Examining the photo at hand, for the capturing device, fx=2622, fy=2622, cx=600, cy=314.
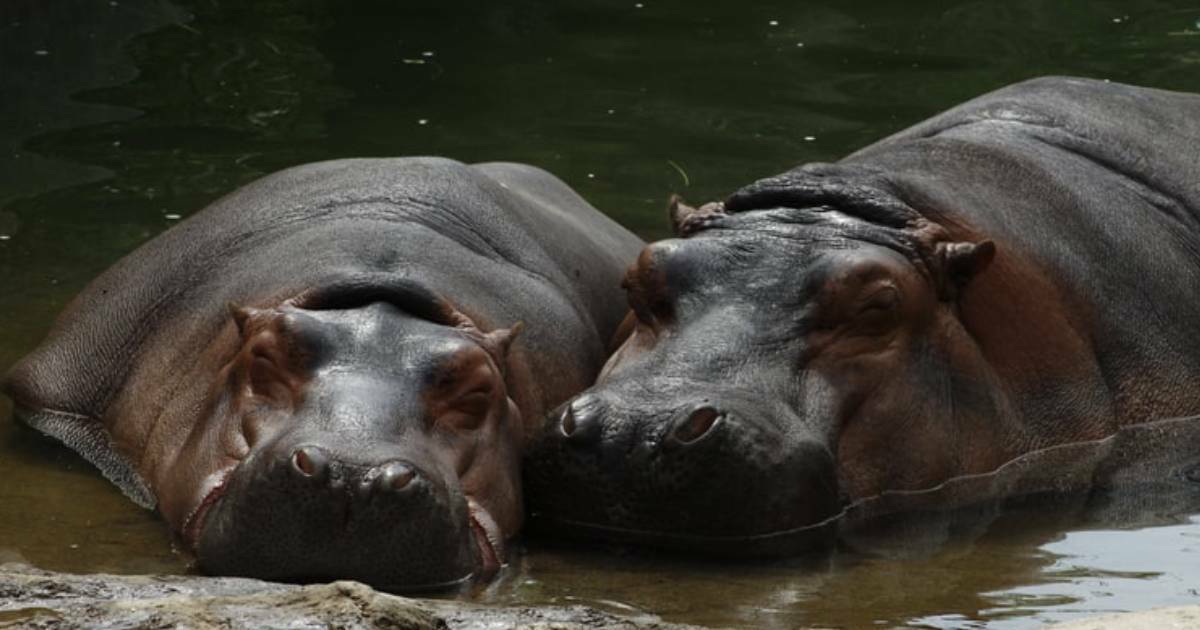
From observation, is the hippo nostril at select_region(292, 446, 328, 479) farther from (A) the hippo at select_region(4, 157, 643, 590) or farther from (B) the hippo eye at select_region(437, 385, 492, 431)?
(B) the hippo eye at select_region(437, 385, 492, 431)

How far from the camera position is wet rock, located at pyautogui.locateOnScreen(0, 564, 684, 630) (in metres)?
5.29

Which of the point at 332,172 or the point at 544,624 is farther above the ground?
the point at 332,172

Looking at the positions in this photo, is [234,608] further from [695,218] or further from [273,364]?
[695,218]

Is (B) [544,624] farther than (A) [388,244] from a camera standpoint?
No

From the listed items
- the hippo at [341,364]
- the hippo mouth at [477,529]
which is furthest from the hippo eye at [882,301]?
the hippo mouth at [477,529]

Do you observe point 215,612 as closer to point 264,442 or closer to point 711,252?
point 264,442

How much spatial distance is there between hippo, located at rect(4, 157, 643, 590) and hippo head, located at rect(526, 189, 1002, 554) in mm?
322

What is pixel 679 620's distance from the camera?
625cm

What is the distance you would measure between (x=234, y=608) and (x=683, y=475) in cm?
190

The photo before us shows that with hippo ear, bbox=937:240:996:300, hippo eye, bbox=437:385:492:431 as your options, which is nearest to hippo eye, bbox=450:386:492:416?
hippo eye, bbox=437:385:492:431

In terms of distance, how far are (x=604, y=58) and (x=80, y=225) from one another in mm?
4815

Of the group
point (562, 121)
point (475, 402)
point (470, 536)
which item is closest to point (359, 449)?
point (470, 536)

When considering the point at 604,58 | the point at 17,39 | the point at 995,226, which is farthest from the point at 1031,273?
the point at 17,39

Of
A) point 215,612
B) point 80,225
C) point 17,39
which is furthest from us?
point 17,39
